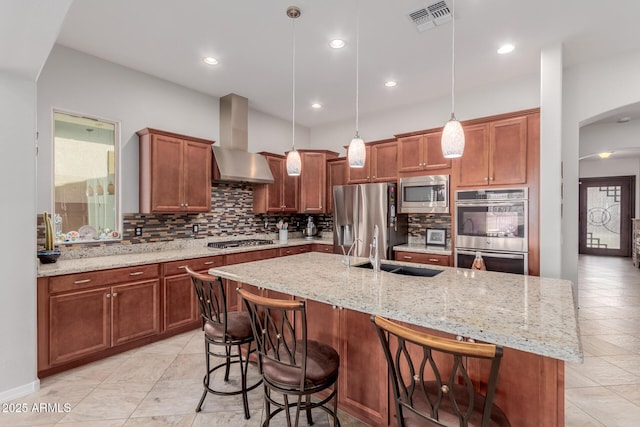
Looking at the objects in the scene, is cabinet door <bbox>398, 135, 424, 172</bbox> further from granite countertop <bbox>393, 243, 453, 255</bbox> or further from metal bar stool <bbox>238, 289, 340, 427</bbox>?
metal bar stool <bbox>238, 289, 340, 427</bbox>

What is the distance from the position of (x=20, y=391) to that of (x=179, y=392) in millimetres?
1156

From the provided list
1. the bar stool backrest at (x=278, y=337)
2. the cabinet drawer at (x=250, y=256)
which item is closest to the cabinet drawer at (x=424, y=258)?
the cabinet drawer at (x=250, y=256)

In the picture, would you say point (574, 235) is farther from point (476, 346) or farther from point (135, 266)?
point (135, 266)

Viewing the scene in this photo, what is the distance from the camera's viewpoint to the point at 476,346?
3.52 ft

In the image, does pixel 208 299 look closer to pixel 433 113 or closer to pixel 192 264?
pixel 192 264

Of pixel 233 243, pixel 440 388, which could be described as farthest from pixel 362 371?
pixel 233 243

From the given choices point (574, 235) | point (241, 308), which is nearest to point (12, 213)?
point (241, 308)

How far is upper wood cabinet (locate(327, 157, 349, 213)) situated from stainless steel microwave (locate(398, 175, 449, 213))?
1.10m

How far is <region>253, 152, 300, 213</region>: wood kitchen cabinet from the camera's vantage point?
16.4ft

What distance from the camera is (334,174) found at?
17.6 ft

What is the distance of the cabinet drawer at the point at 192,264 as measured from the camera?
341 cm

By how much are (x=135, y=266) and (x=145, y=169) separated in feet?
3.84

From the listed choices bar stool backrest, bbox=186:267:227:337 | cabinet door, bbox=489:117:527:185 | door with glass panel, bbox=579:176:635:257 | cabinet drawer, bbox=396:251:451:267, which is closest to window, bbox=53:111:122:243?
bar stool backrest, bbox=186:267:227:337

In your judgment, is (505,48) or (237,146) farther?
(237,146)
